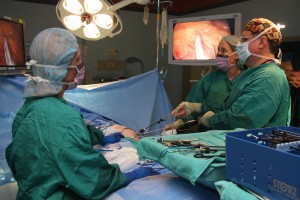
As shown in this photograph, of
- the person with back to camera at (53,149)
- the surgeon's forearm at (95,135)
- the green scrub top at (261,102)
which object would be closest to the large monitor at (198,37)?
the green scrub top at (261,102)

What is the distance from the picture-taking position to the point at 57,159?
1.11 meters

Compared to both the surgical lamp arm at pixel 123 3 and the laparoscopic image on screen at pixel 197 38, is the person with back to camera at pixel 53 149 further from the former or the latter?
the laparoscopic image on screen at pixel 197 38

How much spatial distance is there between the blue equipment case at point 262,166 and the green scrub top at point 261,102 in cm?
52

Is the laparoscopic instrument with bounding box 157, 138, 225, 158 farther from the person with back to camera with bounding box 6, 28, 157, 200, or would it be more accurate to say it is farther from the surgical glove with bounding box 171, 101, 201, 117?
the surgical glove with bounding box 171, 101, 201, 117

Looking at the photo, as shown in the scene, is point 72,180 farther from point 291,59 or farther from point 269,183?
point 291,59

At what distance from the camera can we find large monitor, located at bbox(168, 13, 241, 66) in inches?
104

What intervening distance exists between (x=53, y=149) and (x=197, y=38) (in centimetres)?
209

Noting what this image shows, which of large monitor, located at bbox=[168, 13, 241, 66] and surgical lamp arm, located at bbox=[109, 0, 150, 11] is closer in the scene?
surgical lamp arm, located at bbox=[109, 0, 150, 11]

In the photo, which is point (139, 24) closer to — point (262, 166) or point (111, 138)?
point (111, 138)

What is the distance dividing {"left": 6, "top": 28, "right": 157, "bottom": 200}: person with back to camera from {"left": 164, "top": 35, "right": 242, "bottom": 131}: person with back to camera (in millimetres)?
1104

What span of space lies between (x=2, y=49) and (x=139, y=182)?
1432 millimetres

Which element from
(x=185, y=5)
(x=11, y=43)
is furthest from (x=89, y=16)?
(x=185, y=5)

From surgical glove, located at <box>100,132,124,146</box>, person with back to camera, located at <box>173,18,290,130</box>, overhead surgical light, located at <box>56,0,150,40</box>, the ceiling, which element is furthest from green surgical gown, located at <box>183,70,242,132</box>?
the ceiling

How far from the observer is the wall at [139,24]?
3715 mm
